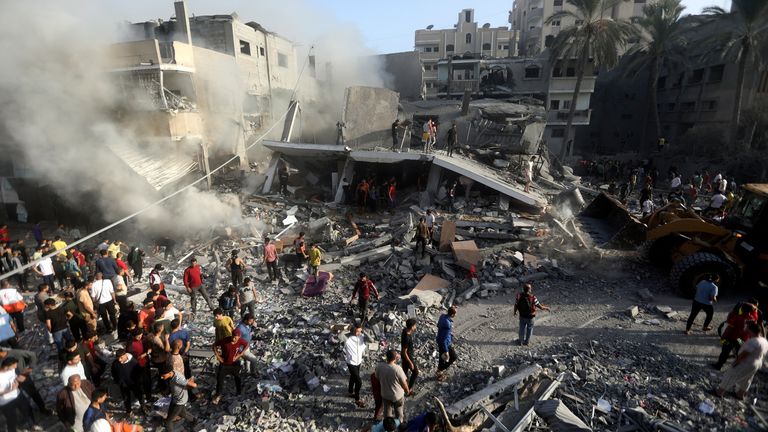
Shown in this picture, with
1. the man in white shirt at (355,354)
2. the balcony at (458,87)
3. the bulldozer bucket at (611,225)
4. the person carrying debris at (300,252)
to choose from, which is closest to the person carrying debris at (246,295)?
the man in white shirt at (355,354)

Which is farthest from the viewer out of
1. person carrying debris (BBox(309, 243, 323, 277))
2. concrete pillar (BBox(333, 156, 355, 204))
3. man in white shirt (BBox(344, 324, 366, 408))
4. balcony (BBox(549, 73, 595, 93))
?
balcony (BBox(549, 73, 595, 93))

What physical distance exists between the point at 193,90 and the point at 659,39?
28.5m

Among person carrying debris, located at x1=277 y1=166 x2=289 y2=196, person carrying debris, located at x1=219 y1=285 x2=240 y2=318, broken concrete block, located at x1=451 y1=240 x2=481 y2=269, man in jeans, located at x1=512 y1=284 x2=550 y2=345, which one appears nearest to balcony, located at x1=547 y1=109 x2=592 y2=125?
person carrying debris, located at x1=277 y1=166 x2=289 y2=196

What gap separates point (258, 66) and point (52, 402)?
22517 millimetres

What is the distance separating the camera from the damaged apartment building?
48.6 feet

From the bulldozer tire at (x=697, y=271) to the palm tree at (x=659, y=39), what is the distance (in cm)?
2164

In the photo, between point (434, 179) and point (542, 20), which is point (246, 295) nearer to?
point (434, 179)

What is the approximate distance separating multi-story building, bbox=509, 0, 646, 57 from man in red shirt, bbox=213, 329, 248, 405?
1443 inches

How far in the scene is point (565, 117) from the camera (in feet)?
104

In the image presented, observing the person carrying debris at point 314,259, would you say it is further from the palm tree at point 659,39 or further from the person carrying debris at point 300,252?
the palm tree at point 659,39

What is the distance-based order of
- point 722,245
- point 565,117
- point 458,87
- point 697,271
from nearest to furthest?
point 697,271, point 722,245, point 565,117, point 458,87

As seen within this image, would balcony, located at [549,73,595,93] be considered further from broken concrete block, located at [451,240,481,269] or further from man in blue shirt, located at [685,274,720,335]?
man in blue shirt, located at [685,274,720,335]

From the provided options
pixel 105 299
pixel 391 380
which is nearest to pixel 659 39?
pixel 391 380

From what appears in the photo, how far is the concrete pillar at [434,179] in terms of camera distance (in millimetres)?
15233
